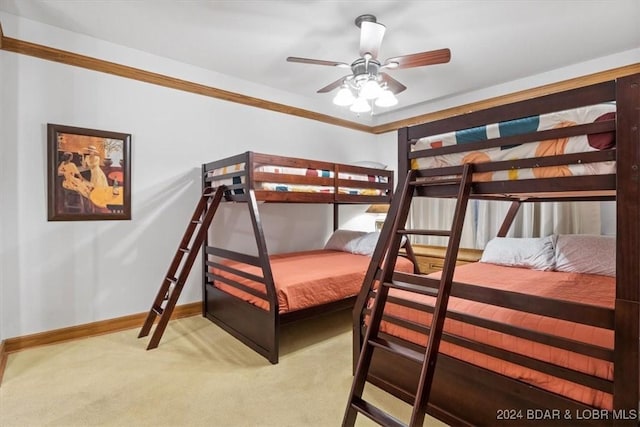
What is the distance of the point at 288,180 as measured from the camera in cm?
308

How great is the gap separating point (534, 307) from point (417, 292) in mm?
519

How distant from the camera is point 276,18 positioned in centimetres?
267

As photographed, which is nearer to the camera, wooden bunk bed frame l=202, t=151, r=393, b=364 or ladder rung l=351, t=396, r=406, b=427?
ladder rung l=351, t=396, r=406, b=427

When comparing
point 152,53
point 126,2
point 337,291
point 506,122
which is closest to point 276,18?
point 126,2

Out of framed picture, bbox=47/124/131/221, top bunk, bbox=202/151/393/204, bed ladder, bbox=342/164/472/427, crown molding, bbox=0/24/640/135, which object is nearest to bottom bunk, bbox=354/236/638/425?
bed ladder, bbox=342/164/472/427

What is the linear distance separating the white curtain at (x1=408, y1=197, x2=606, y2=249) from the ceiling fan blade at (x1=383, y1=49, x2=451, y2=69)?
2.23 metres

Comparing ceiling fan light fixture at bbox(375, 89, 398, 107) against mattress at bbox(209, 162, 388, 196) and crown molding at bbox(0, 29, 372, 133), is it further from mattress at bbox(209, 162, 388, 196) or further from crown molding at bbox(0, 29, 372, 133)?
crown molding at bbox(0, 29, 372, 133)

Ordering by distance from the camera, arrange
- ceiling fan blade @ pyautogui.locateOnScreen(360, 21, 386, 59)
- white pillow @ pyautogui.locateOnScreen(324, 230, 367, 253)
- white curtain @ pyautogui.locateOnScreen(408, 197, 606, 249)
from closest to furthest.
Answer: ceiling fan blade @ pyautogui.locateOnScreen(360, 21, 386, 59) → white curtain @ pyautogui.locateOnScreen(408, 197, 606, 249) → white pillow @ pyautogui.locateOnScreen(324, 230, 367, 253)

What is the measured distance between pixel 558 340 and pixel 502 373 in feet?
1.10

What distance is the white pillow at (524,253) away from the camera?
2984 mm

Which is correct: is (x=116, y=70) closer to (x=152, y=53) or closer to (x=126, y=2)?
(x=152, y=53)

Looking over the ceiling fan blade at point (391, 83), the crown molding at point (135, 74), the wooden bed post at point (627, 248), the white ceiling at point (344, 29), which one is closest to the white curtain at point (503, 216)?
the white ceiling at point (344, 29)

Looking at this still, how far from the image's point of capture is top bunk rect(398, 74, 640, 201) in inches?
50.3

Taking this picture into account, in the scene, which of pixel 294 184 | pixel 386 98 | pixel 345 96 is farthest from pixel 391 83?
pixel 294 184
